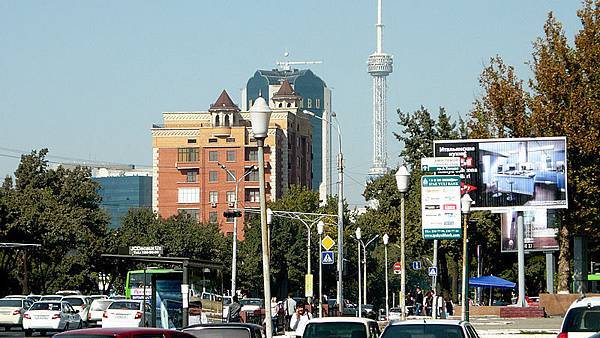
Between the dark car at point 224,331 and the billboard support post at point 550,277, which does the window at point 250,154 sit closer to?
the billboard support post at point 550,277

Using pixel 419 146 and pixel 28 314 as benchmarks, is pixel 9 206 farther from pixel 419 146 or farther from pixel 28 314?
pixel 28 314

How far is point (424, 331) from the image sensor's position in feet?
61.1

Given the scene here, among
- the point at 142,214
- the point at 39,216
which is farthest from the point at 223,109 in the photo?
the point at 39,216

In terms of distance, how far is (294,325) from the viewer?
35.6 meters

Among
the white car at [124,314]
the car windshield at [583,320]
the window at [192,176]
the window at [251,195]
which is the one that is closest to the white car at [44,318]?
the white car at [124,314]

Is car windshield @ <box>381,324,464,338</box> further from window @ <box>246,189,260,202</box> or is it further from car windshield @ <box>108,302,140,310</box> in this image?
window @ <box>246,189,260,202</box>

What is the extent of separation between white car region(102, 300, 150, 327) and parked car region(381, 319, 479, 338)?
84.5ft

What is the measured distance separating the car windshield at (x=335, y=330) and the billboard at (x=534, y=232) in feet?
142

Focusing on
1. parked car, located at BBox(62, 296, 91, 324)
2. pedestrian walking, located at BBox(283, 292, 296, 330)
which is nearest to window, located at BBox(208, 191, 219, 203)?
parked car, located at BBox(62, 296, 91, 324)

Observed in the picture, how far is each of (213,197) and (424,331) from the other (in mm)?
139409

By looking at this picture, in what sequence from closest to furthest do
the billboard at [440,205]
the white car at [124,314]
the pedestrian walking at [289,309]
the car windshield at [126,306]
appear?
the billboard at [440,205] < the white car at [124,314] < the car windshield at [126,306] < the pedestrian walking at [289,309]

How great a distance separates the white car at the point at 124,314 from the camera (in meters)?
43.8

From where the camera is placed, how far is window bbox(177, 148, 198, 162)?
519 feet

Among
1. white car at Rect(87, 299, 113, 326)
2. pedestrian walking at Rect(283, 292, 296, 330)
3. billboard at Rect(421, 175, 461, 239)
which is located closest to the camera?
billboard at Rect(421, 175, 461, 239)
